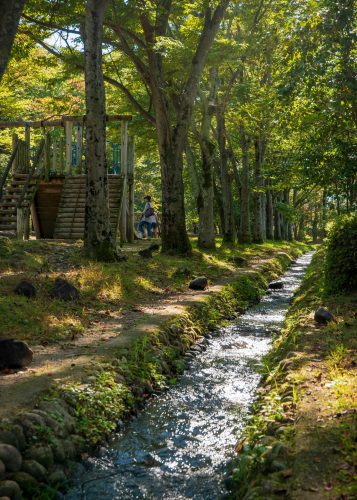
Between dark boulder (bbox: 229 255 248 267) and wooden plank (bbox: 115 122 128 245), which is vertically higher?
wooden plank (bbox: 115 122 128 245)

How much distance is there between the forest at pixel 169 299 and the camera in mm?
4680

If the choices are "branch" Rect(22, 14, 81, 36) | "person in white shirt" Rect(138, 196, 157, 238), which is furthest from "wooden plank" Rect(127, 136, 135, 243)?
"branch" Rect(22, 14, 81, 36)

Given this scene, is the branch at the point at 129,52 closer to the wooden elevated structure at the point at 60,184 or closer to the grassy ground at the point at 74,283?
the wooden elevated structure at the point at 60,184

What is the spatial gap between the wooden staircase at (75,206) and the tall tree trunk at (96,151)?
14.5ft

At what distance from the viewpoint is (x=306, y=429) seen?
460 cm

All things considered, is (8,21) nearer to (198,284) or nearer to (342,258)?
(342,258)

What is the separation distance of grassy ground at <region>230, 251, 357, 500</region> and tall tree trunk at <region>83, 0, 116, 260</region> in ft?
22.0

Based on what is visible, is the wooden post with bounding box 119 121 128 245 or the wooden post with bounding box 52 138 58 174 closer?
the wooden post with bounding box 119 121 128 245

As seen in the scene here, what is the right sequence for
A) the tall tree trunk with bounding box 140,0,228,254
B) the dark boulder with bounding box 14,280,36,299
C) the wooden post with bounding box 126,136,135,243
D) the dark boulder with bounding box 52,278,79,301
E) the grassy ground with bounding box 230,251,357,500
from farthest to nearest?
the wooden post with bounding box 126,136,135,243, the tall tree trunk with bounding box 140,0,228,254, the dark boulder with bounding box 52,278,79,301, the dark boulder with bounding box 14,280,36,299, the grassy ground with bounding box 230,251,357,500

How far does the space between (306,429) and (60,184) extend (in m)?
17.3

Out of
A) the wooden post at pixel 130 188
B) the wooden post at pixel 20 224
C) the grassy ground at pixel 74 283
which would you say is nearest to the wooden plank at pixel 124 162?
the wooden post at pixel 130 188

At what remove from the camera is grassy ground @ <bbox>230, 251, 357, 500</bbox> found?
384 cm

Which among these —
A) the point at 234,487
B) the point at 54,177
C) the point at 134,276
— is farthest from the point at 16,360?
the point at 54,177

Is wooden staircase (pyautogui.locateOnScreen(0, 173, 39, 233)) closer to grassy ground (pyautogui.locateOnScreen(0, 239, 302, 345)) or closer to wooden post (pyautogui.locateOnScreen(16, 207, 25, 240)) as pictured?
wooden post (pyautogui.locateOnScreen(16, 207, 25, 240))
